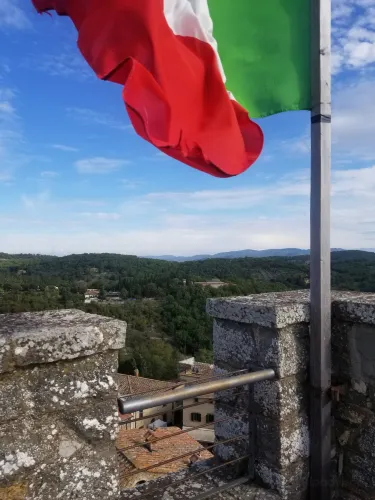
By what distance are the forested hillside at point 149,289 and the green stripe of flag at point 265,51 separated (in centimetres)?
2542

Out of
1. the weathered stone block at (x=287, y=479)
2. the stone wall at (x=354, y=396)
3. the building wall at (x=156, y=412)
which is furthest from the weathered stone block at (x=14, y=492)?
the stone wall at (x=354, y=396)

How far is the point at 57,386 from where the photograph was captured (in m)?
1.50

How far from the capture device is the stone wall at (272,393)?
84.0 inches

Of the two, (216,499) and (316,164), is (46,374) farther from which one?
(316,164)

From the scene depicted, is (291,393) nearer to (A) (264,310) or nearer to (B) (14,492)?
(A) (264,310)

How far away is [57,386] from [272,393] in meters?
1.09

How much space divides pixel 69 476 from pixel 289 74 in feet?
6.13

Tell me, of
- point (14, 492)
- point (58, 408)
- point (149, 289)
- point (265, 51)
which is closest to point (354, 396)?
point (58, 408)

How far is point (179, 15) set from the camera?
1968 millimetres

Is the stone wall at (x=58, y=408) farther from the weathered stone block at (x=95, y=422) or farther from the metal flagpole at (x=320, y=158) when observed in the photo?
the metal flagpole at (x=320, y=158)

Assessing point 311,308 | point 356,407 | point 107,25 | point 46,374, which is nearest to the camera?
point 46,374

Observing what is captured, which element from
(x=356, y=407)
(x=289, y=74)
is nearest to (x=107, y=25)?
(x=289, y=74)

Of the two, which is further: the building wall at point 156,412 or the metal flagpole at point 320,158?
the metal flagpole at point 320,158

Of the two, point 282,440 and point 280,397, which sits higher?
point 280,397
